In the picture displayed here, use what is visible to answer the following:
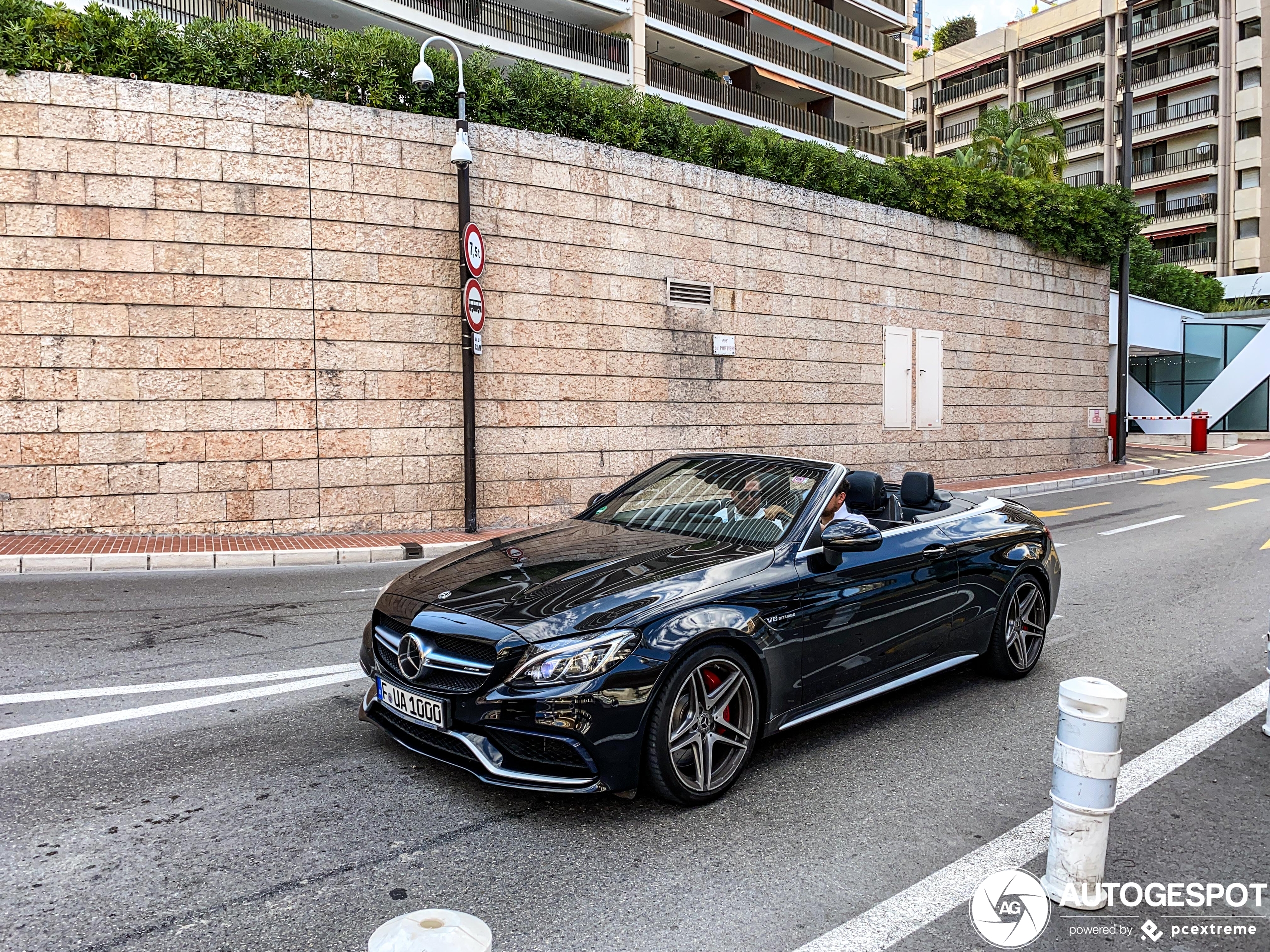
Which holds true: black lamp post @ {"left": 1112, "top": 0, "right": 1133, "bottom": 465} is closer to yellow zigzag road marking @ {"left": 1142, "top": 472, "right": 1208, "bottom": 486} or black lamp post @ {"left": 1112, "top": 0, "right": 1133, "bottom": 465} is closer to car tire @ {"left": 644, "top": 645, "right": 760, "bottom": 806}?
yellow zigzag road marking @ {"left": 1142, "top": 472, "right": 1208, "bottom": 486}

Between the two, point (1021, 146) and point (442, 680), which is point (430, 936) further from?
point (1021, 146)

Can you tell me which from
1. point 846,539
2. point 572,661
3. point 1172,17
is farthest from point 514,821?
point 1172,17

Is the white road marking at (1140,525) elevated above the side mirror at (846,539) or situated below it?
below

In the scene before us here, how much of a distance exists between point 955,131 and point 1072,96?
7607 mm

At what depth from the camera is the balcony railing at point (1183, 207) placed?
49719mm

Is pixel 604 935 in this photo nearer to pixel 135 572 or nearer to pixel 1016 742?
pixel 1016 742

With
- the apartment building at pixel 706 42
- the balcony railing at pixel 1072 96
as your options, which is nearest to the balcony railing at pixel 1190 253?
the balcony railing at pixel 1072 96

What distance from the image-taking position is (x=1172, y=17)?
50.4 meters

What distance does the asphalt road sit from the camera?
2840 mm

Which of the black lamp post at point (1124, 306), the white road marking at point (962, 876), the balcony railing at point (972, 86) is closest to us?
the white road marking at point (962, 876)

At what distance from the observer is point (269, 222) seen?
11414mm

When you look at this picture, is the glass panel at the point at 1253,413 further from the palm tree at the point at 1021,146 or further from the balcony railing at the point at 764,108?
the balcony railing at the point at 764,108

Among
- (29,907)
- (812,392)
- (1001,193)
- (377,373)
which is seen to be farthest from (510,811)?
(1001,193)

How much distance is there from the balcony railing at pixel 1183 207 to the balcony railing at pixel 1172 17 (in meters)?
9.38
